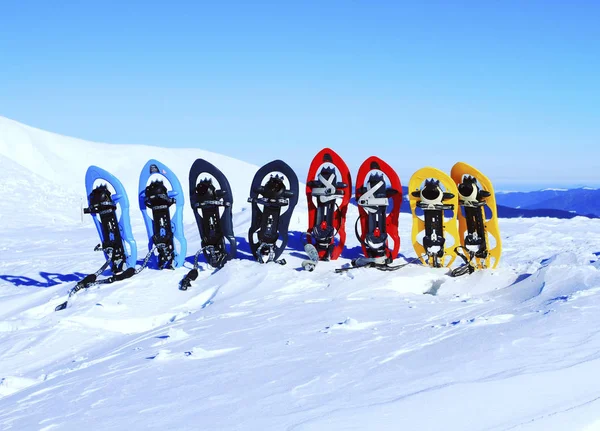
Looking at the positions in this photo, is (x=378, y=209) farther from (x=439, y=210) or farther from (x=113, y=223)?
(x=113, y=223)

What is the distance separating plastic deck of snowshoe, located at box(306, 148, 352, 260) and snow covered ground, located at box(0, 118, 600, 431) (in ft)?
2.28

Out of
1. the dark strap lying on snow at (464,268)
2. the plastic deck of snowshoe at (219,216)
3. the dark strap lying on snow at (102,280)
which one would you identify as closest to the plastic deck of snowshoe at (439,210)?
the dark strap lying on snow at (464,268)

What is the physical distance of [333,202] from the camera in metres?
10.4

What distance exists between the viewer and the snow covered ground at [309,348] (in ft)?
12.1

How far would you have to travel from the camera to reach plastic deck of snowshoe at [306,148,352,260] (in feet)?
34.0

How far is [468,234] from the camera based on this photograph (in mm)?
9539

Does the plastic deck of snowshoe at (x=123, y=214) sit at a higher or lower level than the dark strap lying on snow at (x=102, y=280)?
higher

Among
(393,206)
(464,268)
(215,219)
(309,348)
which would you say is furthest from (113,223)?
(309,348)

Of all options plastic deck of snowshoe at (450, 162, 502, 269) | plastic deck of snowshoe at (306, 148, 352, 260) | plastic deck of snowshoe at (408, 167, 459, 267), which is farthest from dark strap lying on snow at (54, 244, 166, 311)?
plastic deck of snowshoe at (450, 162, 502, 269)

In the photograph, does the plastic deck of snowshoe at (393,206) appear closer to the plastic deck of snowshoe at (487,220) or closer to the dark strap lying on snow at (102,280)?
the plastic deck of snowshoe at (487,220)

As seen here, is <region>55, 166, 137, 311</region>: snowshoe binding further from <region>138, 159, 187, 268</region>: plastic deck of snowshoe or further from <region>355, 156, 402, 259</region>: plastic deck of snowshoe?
<region>355, 156, 402, 259</region>: plastic deck of snowshoe

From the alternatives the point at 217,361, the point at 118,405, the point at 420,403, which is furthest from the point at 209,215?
the point at 420,403

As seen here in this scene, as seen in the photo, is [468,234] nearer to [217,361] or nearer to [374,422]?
[217,361]

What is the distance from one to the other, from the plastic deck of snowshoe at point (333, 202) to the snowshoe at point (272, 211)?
352 millimetres
